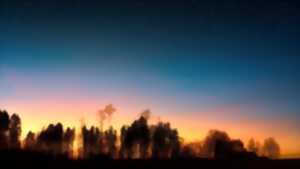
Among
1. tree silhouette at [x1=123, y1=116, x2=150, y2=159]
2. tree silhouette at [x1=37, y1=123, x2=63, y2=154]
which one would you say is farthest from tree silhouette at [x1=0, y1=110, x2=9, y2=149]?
tree silhouette at [x1=123, y1=116, x2=150, y2=159]

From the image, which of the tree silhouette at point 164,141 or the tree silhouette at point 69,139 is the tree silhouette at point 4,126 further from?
the tree silhouette at point 164,141

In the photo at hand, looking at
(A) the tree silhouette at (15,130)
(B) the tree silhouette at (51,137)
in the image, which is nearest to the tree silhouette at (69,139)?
(B) the tree silhouette at (51,137)

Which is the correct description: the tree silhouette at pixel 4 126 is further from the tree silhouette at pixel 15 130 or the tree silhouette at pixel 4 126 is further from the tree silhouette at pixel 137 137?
the tree silhouette at pixel 137 137

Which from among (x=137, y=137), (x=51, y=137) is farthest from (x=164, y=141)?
(x=51, y=137)

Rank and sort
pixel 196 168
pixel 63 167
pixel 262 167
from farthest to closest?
pixel 262 167, pixel 196 168, pixel 63 167

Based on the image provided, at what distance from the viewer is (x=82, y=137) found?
121 m

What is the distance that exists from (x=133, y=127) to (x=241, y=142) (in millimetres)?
31966

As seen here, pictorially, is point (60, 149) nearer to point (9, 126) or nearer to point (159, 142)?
point (9, 126)

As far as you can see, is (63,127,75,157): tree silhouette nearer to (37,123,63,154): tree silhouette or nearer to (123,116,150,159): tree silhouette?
(37,123,63,154): tree silhouette

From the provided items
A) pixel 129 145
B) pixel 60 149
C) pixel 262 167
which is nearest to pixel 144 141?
pixel 129 145

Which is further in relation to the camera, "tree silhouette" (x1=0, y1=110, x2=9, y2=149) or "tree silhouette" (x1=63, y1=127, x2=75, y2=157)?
"tree silhouette" (x1=63, y1=127, x2=75, y2=157)

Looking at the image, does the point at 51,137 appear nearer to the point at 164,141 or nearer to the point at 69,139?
the point at 69,139

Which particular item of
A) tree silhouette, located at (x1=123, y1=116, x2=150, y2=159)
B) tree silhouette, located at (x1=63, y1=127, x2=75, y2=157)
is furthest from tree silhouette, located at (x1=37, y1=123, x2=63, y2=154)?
tree silhouette, located at (x1=123, y1=116, x2=150, y2=159)

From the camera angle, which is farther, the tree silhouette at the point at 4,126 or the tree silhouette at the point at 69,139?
the tree silhouette at the point at 69,139
